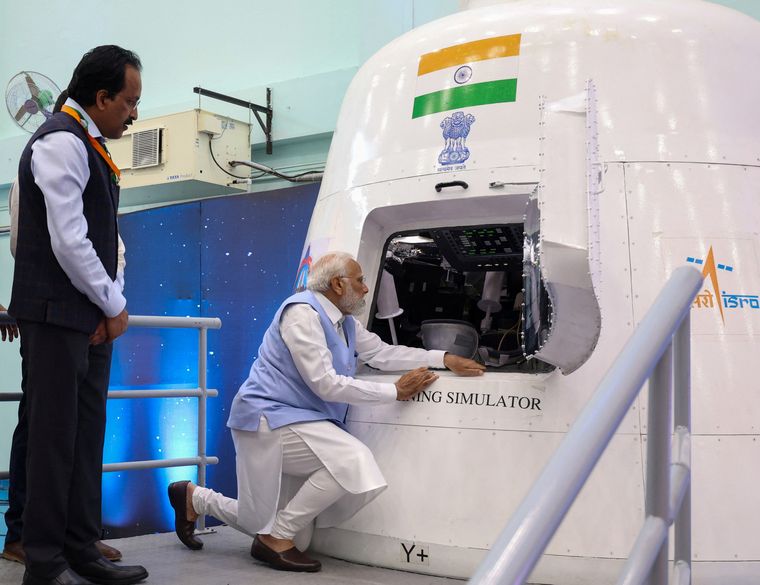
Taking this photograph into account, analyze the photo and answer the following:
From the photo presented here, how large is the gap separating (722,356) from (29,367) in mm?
1989

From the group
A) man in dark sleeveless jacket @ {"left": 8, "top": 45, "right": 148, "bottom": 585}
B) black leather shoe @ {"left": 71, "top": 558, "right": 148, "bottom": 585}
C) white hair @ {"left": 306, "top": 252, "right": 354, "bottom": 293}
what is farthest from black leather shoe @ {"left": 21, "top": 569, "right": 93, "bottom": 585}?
white hair @ {"left": 306, "top": 252, "right": 354, "bottom": 293}

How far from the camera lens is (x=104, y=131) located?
2.54m

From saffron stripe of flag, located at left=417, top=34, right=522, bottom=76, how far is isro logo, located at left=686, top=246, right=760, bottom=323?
99 cm

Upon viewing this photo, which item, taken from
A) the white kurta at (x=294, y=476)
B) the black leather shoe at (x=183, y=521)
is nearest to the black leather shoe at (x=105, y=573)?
the white kurta at (x=294, y=476)

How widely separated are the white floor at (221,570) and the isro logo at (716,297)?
115 centimetres

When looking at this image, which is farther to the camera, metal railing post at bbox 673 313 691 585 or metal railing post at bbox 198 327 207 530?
metal railing post at bbox 198 327 207 530

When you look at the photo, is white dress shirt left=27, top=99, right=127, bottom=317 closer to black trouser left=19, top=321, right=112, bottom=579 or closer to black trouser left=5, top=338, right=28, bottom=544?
black trouser left=19, top=321, right=112, bottom=579

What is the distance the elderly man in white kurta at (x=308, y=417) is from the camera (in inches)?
114

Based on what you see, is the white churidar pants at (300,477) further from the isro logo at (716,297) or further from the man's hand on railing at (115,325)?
the isro logo at (716,297)

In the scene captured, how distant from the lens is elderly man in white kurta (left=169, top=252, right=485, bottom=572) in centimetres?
289

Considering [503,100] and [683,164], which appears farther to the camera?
[503,100]

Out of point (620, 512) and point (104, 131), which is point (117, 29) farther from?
point (620, 512)

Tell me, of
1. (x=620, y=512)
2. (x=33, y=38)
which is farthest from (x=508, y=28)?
(x=33, y=38)

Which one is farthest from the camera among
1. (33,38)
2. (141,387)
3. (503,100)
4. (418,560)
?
(33,38)
